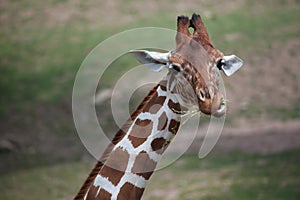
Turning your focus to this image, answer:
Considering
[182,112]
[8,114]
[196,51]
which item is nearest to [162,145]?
[182,112]

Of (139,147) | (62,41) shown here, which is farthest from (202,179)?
(139,147)

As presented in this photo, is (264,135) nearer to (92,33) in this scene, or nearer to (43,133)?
(43,133)

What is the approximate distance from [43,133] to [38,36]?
3545mm

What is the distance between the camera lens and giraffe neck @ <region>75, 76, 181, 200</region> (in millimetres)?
6750

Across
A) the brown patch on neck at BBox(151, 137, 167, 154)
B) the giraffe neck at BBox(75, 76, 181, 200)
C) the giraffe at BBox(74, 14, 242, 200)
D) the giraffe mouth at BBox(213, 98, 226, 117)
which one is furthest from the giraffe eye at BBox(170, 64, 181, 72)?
the brown patch on neck at BBox(151, 137, 167, 154)

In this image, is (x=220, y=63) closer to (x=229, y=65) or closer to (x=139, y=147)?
(x=229, y=65)

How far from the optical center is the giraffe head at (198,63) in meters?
6.41

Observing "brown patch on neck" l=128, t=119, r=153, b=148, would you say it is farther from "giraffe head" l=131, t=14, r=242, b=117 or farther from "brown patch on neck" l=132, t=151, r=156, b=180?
"giraffe head" l=131, t=14, r=242, b=117

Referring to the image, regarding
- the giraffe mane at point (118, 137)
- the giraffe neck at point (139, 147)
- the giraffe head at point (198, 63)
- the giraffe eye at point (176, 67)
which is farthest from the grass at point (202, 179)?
the giraffe eye at point (176, 67)

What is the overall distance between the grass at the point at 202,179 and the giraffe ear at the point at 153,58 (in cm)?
535

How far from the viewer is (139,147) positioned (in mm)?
6797

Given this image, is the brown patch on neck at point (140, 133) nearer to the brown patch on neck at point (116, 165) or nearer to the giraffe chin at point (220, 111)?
the brown patch on neck at point (116, 165)

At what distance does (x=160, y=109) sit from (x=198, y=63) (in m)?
0.47

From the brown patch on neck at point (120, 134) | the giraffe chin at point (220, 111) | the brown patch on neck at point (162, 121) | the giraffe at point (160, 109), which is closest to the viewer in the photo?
the giraffe chin at point (220, 111)
